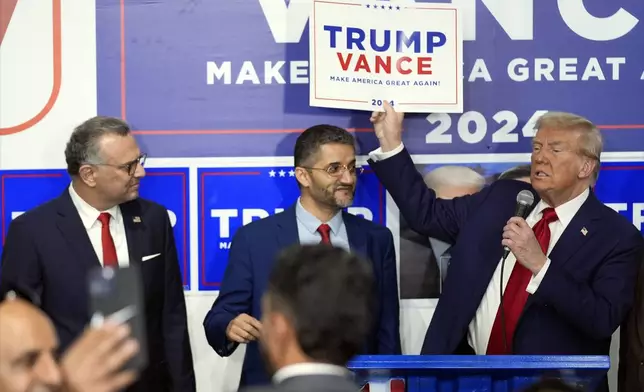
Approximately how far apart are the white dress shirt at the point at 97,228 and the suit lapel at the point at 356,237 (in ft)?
3.05

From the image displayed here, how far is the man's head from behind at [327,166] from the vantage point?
394cm

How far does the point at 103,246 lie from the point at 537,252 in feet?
5.72

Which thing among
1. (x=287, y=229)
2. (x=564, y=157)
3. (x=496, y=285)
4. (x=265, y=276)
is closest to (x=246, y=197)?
(x=287, y=229)

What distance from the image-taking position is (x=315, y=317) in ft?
6.39

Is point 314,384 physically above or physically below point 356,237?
below

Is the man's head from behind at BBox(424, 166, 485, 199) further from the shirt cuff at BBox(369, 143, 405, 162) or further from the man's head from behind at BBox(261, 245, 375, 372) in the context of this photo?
the man's head from behind at BBox(261, 245, 375, 372)

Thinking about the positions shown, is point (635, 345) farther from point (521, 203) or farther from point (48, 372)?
point (48, 372)

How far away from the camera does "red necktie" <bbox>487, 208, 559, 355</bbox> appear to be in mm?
3805

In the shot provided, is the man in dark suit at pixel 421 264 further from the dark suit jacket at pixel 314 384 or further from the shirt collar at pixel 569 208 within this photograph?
the dark suit jacket at pixel 314 384

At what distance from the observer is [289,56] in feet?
14.1

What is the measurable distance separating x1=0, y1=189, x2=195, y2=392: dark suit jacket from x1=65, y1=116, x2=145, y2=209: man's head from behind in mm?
119

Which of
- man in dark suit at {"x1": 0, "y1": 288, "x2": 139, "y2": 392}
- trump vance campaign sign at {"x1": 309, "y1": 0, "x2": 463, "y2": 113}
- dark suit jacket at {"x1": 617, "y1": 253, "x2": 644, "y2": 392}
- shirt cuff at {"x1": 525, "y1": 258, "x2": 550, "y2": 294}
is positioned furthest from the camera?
trump vance campaign sign at {"x1": 309, "y1": 0, "x2": 463, "y2": 113}

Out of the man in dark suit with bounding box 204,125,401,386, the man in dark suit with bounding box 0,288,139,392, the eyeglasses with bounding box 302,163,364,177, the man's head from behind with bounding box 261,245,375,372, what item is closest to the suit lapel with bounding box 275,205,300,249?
the man in dark suit with bounding box 204,125,401,386

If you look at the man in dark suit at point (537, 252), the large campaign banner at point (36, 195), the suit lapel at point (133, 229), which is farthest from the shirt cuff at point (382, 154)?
the suit lapel at point (133, 229)
